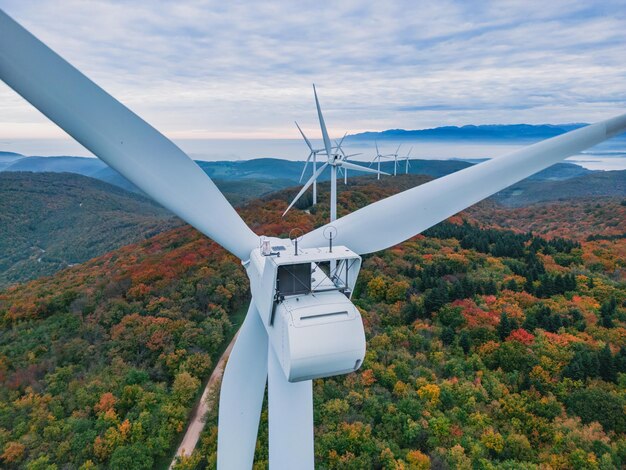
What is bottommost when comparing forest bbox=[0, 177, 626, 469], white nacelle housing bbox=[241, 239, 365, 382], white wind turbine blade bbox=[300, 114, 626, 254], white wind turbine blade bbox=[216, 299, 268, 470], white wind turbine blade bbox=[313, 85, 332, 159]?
forest bbox=[0, 177, 626, 469]

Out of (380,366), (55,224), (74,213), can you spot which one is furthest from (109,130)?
(74,213)

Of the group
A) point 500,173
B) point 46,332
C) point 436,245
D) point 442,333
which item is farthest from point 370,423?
point 436,245

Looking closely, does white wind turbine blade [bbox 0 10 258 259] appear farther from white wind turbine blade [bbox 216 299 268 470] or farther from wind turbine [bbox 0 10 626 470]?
white wind turbine blade [bbox 216 299 268 470]

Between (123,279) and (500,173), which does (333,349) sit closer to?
(500,173)

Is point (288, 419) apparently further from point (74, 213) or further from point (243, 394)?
point (74, 213)

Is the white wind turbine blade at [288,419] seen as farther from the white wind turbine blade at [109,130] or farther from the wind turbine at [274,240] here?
the white wind turbine blade at [109,130]

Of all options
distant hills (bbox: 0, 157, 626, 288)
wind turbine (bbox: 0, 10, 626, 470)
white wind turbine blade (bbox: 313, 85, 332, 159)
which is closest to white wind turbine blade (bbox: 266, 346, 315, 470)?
wind turbine (bbox: 0, 10, 626, 470)
